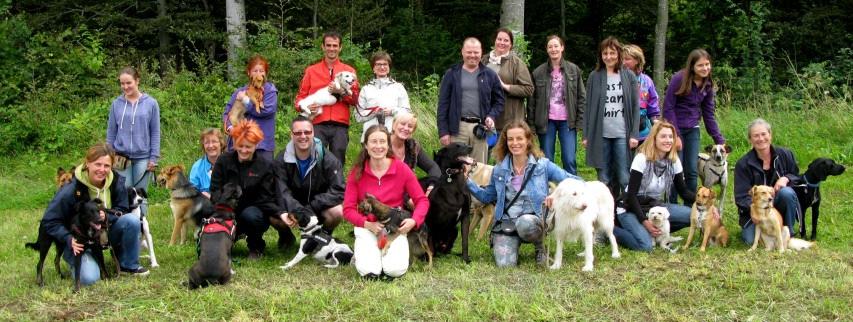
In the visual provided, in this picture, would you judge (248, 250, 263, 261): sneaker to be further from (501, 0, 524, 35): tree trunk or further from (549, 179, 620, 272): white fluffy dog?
(501, 0, 524, 35): tree trunk

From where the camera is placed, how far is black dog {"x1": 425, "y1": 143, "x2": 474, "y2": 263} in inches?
217

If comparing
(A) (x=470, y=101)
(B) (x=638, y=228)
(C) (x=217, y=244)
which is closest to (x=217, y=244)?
(C) (x=217, y=244)

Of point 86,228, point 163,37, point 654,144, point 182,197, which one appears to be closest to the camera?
point 86,228

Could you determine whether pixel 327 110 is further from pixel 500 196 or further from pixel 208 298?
pixel 208 298

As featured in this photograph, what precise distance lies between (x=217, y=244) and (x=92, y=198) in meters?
0.93

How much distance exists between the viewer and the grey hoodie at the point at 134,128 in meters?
6.34

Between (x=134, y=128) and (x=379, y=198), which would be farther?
(x=134, y=128)

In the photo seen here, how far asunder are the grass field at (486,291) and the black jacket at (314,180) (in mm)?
494

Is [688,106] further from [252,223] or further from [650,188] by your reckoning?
[252,223]

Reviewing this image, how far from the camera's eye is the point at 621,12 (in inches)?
786

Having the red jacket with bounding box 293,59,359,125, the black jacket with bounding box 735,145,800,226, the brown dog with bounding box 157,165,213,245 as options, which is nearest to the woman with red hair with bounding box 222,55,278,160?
the red jacket with bounding box 293,59,359,125

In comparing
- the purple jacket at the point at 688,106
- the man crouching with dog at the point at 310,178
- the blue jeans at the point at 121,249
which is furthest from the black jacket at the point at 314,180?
the purple jacket at the point at 688,106

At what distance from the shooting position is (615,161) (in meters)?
6.83

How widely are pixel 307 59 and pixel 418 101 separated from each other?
1.84 meters
